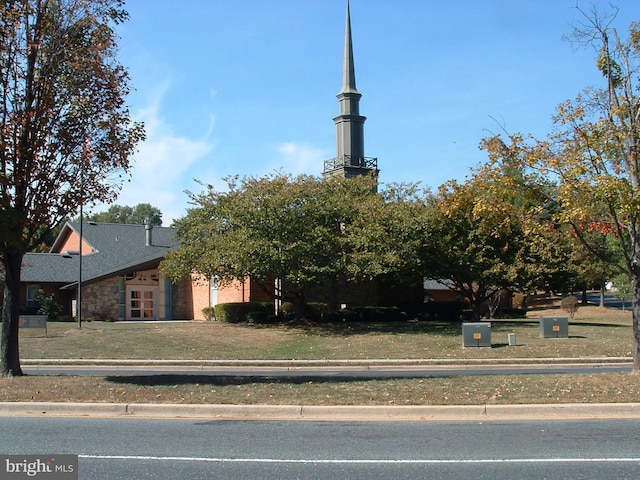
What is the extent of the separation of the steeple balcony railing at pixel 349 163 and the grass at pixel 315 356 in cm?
2583

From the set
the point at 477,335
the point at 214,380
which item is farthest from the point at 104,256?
the point at 214,380

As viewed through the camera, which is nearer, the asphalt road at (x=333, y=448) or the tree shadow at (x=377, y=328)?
the asphalt road at (x=333, y=448)

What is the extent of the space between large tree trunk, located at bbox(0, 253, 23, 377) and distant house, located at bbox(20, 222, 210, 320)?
22582 millimetres

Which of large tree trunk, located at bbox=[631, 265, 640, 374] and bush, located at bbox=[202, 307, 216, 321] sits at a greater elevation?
large tree trunk, located at bbox=[631, 265, 640, 374]

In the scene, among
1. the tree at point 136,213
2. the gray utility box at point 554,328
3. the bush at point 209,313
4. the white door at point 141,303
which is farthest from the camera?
the tree at point 136,213

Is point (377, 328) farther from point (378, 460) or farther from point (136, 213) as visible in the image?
point (136, 213)

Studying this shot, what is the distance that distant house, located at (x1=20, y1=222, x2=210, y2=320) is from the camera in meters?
A: 36.8

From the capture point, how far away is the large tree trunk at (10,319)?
522 inches

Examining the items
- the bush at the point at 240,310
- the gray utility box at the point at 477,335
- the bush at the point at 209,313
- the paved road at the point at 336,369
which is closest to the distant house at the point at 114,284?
the bush at the point at 209,313

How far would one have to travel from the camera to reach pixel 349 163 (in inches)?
2115

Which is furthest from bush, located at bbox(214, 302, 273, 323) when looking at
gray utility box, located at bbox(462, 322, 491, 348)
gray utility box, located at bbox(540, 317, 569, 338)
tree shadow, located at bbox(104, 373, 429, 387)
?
tree shadow, located at bbox(104, 373, 429, 387)

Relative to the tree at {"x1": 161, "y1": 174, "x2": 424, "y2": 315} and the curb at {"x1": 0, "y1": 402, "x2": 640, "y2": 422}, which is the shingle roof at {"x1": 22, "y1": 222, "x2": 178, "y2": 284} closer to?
the tree at {"x1": 161, "y1": 174, "x2": 424, "y2": 315}

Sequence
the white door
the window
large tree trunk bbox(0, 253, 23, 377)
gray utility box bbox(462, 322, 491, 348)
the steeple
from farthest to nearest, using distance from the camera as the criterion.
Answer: the steeple → the white door → the window → gray utility box bbox(462, 322, 491, 348) → large tree trunk bbox(0, 253, 23, 377)
